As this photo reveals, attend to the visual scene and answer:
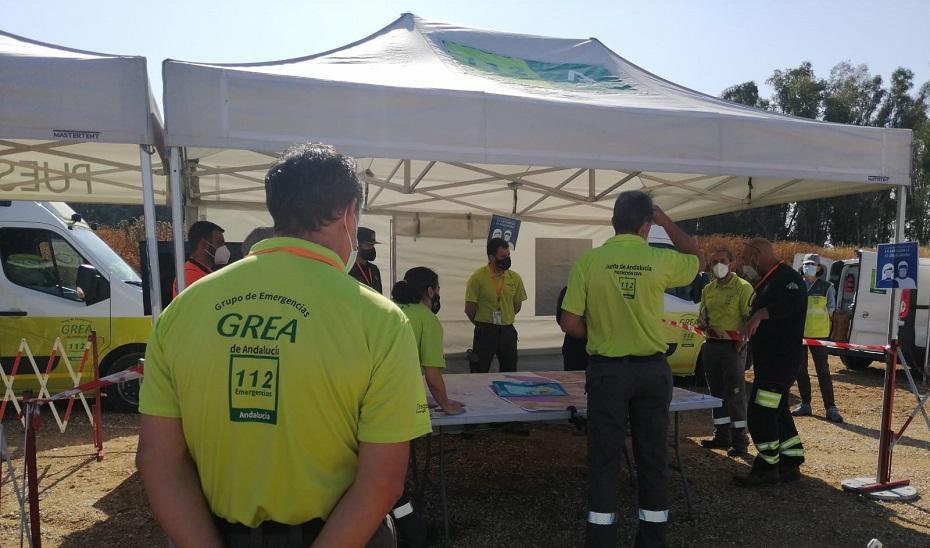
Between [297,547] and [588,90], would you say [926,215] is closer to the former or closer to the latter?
[588,90]

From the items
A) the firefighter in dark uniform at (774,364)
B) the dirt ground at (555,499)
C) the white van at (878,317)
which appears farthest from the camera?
the white van at (878,317)

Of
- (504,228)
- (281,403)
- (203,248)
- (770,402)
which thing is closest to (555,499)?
(770,402)

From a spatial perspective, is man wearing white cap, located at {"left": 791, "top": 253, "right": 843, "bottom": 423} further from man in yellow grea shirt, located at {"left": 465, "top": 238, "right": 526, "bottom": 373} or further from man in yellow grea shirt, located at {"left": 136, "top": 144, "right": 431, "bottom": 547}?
man in yellow grea shirt, located at {"left": 136, "top": 144, "right": 431, "bottom": 547}

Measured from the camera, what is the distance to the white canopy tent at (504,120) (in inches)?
127

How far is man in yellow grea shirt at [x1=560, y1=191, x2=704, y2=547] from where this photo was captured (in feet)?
10.2

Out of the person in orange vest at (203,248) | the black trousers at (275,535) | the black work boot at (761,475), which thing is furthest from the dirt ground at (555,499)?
the black trousers at (275,535)

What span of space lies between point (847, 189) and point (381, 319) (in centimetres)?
491

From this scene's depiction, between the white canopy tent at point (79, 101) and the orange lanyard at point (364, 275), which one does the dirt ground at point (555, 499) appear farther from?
the white canopy tent at point (79, 101)

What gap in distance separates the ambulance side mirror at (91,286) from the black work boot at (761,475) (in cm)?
643

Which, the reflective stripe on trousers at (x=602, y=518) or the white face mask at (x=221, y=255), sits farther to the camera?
the white face mask at (x=221, y=255)

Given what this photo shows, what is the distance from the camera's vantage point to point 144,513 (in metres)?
4.12

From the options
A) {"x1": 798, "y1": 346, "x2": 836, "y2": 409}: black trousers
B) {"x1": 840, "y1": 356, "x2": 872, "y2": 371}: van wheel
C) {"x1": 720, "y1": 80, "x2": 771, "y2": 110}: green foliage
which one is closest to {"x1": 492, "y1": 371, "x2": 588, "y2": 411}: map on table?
Result: {"x1": 798, "y1": 346, "x2": 836, "y2": 409}: black trousers

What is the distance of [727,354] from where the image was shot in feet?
18.0

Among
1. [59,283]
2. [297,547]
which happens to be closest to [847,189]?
[297,547]
